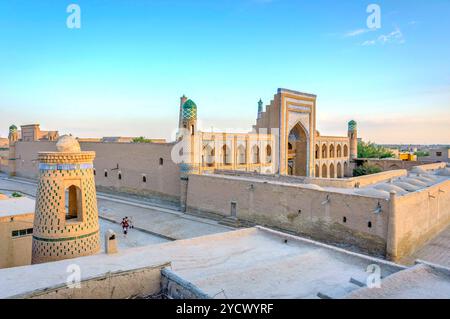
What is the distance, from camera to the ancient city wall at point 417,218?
1070 centimetres

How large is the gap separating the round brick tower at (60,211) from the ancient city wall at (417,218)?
866cm

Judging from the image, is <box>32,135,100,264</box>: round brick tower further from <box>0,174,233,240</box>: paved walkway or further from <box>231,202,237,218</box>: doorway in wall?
<box>231,202,237,218</box>: doorway in wall

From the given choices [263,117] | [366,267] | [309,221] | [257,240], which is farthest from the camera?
[263,117]

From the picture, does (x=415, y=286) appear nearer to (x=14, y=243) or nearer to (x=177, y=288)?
(x=177, y=288)

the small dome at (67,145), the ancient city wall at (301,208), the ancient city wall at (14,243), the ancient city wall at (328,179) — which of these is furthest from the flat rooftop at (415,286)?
the ancient city wall at (328,179)

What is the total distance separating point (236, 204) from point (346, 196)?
5306 millimetres

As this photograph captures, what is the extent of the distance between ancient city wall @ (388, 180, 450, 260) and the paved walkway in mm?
6632

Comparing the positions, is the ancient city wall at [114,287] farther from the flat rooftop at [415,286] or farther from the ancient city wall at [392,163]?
the ancient city wall at [392,163]

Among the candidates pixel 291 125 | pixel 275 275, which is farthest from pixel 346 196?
pixel 291 125

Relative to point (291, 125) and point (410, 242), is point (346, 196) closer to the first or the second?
point (410, 242)

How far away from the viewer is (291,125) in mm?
25562

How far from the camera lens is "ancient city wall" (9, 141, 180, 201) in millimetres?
A: 19906

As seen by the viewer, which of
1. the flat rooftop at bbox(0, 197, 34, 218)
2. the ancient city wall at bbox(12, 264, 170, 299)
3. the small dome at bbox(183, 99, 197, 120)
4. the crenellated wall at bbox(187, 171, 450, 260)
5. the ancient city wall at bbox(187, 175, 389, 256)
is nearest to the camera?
the ancient city wall at bbox(12, 264, 170, 299)

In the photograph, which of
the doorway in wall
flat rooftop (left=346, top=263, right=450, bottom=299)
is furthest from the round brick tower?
the doorway in wall
